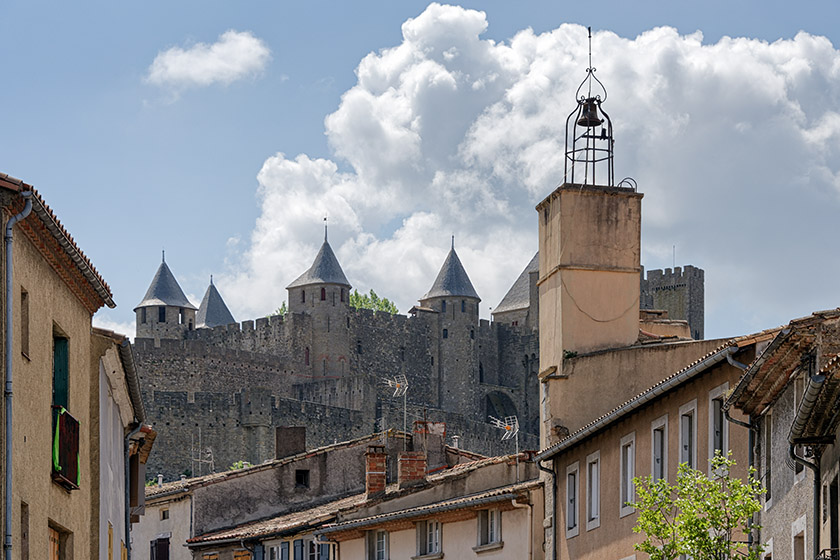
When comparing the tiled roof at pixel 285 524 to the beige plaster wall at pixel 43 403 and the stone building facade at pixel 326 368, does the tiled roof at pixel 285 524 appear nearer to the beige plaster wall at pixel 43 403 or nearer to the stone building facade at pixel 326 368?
the beige plaster wall at pixel 43 403

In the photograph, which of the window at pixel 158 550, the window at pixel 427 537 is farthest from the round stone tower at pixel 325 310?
the window at pixel 427 537

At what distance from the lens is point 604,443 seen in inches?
989

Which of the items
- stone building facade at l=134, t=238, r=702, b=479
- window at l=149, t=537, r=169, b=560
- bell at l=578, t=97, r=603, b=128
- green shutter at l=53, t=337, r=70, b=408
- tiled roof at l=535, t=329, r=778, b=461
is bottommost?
window at l=149, t=537, r=169, b=560

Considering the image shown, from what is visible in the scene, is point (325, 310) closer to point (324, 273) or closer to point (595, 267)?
point (324, 273)

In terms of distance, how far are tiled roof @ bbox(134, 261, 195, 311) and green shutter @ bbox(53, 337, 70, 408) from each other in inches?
2677

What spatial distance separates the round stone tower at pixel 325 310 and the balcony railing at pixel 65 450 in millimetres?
62166

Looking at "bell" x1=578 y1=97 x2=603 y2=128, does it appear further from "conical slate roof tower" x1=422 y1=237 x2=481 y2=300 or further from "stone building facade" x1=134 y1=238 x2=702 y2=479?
"conical slate roof tower" x1=422 y1=237 x2=481 y2=300

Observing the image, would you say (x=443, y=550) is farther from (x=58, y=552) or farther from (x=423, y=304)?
(x=423, y=304)

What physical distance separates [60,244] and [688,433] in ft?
25.5

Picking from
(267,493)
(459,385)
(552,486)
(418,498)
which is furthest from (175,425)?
(552,486)

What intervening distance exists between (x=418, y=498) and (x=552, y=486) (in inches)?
201

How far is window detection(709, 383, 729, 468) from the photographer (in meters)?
20.3

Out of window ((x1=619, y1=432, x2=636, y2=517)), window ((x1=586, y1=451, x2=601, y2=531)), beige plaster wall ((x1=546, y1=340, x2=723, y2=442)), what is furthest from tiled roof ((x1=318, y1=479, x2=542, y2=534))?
window ((x1=619, y1=432, x2=636, y2=517))

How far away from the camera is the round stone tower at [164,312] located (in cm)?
8581
